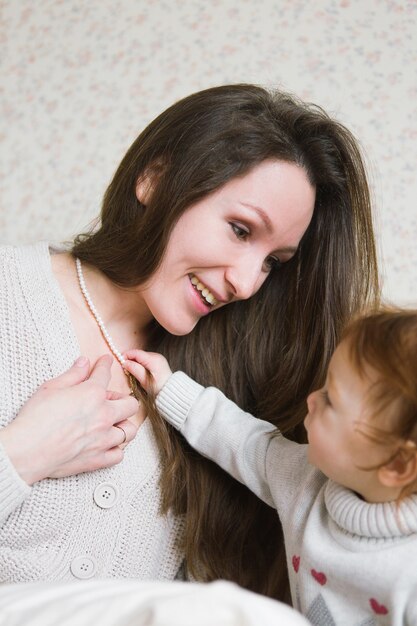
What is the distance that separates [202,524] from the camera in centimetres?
137

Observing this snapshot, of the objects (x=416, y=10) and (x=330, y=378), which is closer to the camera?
(x=330, y=378)

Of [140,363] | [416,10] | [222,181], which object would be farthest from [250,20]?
[140,363]

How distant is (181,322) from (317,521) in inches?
16.2

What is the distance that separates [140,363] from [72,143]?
2.49ft

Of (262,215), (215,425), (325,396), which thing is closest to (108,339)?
(215,425)

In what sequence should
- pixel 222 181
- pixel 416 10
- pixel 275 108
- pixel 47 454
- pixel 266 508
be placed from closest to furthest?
pixel 47 454, pixel 222 181, pixel 275 108, pixel 266 508, pixel 416 10

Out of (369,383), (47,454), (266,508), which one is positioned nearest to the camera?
(369,383)

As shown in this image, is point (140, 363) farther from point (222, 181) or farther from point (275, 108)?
point (275, 108)

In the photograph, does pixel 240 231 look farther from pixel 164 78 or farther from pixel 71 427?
pixel 164 78

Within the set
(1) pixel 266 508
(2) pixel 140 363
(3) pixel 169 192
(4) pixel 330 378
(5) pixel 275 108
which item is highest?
(5) pixel 275 108

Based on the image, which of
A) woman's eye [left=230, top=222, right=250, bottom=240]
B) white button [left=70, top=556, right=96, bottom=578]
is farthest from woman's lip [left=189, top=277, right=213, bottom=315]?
white button [left=70, top=556, right=96, bottom=578]

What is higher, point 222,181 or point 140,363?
point 222,181

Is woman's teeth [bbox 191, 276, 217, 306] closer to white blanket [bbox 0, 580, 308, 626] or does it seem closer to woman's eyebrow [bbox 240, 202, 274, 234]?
woman's eyebrow [bbox 240, 202, 274, 234]

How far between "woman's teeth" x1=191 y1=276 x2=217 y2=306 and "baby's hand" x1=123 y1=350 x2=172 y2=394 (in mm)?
147
